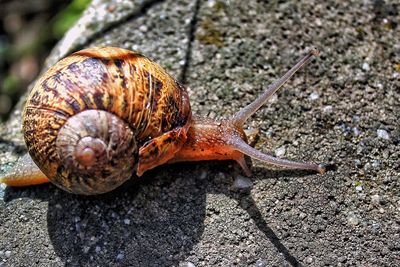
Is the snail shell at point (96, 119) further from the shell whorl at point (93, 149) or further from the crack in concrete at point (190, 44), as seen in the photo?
the crack in concrete at point (190, 44)

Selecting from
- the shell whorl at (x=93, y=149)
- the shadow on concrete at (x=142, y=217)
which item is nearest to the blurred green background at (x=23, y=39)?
the shadow on concrete at (x=142, y=217)

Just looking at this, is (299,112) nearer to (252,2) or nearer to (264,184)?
(264,184)

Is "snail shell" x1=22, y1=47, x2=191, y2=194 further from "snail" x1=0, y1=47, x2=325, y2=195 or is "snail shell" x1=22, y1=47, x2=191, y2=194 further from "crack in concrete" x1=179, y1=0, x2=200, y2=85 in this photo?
"crack in concrete" x1=179, y1=0, x2=200, y2=85

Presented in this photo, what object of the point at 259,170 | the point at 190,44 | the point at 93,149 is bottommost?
the point at 259,170

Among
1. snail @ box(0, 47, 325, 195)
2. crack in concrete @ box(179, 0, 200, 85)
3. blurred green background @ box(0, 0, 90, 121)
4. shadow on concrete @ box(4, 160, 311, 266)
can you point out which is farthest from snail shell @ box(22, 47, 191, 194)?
blurred green background @ box(0, 0, 90, 121)

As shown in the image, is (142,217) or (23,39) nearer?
(142,217)

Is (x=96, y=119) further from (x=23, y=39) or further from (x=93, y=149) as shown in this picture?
(x=23, y=39)

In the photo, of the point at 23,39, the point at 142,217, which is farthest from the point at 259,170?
the point at 23,39
